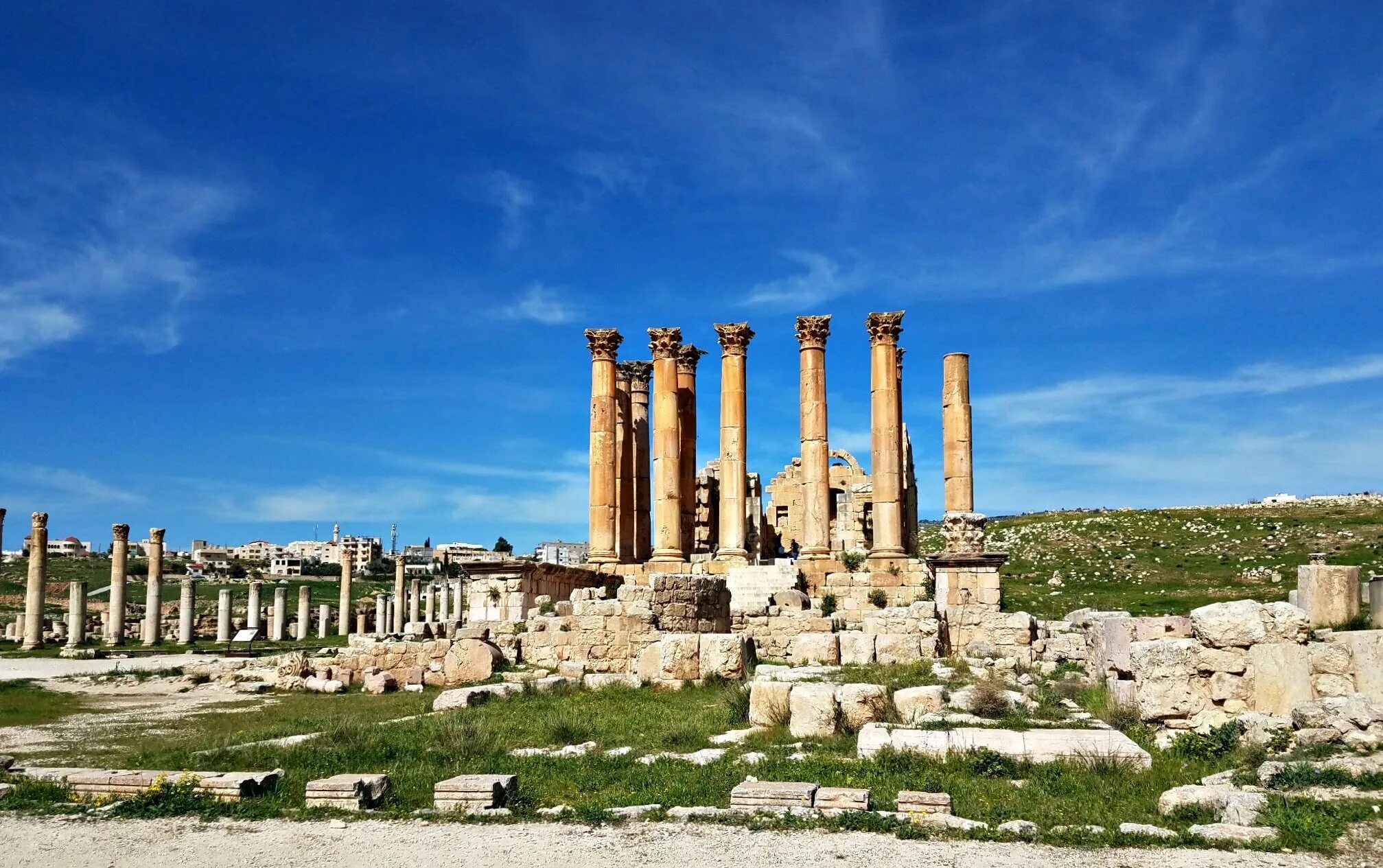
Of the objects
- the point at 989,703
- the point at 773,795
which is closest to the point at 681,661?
the point at 989,703

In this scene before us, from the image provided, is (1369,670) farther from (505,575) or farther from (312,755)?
(505,575)

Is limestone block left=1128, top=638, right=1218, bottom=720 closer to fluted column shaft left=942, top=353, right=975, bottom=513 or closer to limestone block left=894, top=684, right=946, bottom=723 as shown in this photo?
limestone block left=894, top=684, right=946, bottom=723

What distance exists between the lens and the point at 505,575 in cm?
2781

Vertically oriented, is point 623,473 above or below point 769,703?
above

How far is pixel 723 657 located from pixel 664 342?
1566 cm

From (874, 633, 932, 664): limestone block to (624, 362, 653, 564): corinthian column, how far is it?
1511 centimetres

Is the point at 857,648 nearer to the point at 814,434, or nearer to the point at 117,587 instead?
the point at 814,434

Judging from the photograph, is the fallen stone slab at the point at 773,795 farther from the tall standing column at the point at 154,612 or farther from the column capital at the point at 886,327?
the tall standing column at the point at 154,612

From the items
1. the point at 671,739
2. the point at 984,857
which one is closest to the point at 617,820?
the point at 984,857

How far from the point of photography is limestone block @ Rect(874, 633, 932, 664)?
789 inches

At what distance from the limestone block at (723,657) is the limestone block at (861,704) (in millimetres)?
4902

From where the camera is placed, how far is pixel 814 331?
105 feet

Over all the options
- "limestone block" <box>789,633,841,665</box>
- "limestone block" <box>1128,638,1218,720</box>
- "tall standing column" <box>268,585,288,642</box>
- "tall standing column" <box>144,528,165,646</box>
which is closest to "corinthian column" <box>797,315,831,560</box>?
"limestone block" <box>789,633,841,665</box>

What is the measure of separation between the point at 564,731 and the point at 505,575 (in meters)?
15.1
